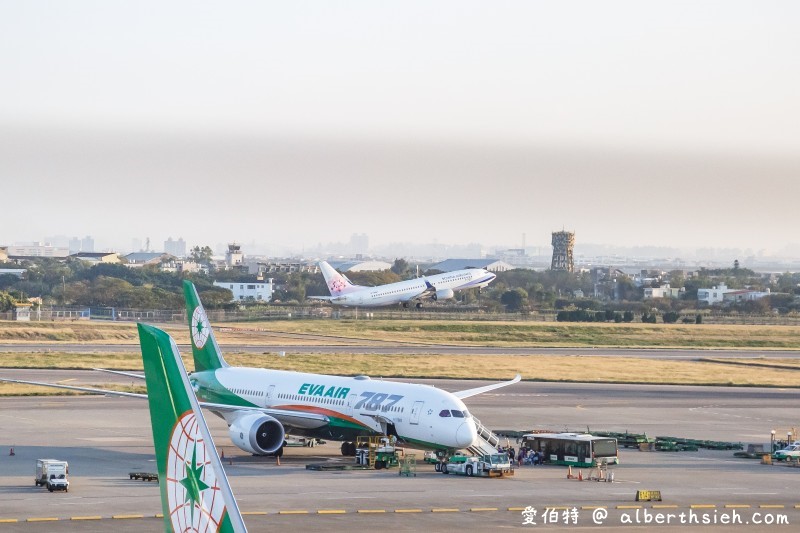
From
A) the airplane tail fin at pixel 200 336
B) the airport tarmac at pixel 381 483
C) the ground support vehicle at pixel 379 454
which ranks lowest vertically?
the airport tarmac at pixel 381 483

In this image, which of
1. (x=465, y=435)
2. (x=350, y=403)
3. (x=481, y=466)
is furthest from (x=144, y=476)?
(x=481, y=466)

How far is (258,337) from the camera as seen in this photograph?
137 metres

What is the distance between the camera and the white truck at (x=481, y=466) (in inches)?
1965

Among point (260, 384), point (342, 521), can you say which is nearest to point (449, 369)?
point (260, 384)

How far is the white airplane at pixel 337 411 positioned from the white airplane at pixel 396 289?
112 metres

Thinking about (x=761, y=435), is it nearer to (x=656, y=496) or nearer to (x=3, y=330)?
(x=656, y=496)

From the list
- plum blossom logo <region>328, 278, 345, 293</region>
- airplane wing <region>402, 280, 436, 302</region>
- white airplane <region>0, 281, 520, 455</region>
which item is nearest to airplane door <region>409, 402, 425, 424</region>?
white airplane <region>0, 281, 520, 455</region>

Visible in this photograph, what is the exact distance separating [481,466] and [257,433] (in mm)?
9500

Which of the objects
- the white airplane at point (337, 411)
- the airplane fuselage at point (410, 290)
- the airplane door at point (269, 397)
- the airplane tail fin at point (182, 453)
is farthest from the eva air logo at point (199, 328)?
the airplane fuselage at point (410, 290)

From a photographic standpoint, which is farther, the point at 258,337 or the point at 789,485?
the point at 258,337

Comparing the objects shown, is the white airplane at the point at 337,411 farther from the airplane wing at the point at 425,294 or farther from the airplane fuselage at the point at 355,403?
the airplane wing at the point at 425,294

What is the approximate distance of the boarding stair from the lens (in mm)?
51281

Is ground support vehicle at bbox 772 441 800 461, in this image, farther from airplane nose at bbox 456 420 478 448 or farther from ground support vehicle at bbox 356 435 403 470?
ground support vehicle at bbox 356 435 403 470

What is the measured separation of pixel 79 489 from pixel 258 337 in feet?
303
